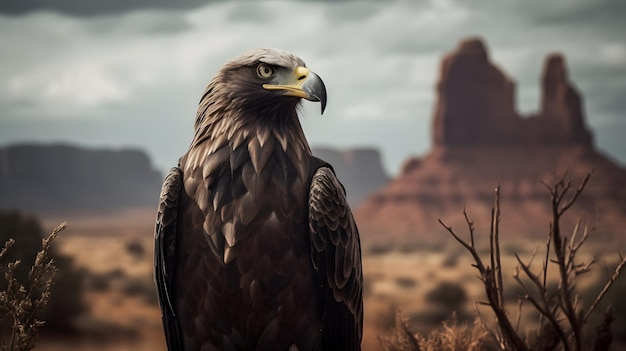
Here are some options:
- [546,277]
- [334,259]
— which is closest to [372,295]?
[334,259]

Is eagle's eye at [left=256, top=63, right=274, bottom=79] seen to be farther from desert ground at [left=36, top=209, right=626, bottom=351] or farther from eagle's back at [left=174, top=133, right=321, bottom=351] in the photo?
desert ground at [left=36, top=209, right=626, bottom=351]

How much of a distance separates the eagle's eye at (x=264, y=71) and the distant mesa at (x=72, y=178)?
12567cm

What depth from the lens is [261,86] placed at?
4.25m

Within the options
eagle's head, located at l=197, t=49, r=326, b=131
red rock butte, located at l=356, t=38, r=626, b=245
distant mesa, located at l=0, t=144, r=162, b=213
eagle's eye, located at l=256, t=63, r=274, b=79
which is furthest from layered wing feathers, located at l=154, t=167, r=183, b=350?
distant mesa, located at l=0, t=144, r=162, b=213

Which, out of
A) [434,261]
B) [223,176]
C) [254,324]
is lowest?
[434,261]

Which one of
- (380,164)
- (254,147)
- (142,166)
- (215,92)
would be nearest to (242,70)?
(215,92)

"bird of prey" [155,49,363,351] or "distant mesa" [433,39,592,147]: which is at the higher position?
"distant mesa" [433,39,592,147]

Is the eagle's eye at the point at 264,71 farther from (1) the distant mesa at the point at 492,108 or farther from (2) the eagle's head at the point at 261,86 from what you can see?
(1) the distant mesa at the point at 492,108

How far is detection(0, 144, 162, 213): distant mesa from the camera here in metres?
128

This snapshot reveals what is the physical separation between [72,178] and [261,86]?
142904mm

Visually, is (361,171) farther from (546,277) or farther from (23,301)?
(546,277)

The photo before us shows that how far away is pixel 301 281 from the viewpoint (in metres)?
4.13

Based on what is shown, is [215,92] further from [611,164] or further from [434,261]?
[611,164]

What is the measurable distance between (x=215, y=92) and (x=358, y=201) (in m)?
160
